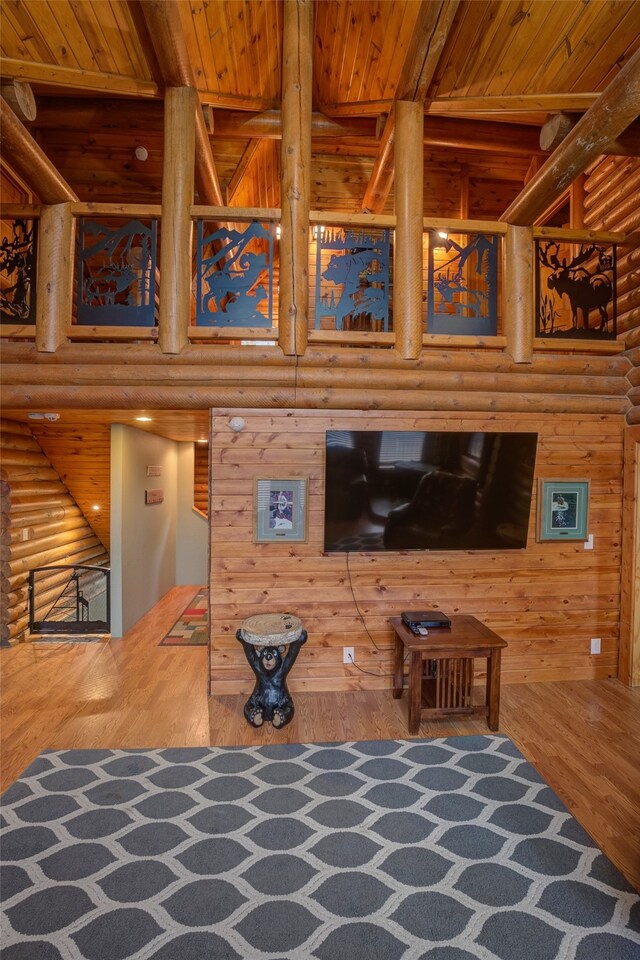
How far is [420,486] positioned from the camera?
379 cm

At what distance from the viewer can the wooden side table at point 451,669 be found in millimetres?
3203

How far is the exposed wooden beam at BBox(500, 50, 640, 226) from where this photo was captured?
2.45 meters

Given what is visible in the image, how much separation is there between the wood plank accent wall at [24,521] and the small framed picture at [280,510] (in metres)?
2.83

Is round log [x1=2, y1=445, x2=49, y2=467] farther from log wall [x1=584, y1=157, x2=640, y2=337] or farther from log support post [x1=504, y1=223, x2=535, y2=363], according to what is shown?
log wall [x1=584, y1=157, x2=640, y2=337]

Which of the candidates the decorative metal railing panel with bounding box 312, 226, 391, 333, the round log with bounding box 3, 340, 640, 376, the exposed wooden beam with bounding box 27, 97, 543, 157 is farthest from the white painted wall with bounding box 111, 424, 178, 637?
the exposed wooden beam with bounding box 27, 97, 543, 157

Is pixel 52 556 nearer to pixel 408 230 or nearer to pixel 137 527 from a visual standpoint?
pixel 137 527

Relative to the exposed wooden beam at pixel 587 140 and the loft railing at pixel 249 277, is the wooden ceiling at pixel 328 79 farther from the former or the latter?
the exposed wooden beam at pixel 587 140

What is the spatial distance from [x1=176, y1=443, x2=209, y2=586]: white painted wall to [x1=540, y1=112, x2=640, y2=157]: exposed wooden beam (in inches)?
221

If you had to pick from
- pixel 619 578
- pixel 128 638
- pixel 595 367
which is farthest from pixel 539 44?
pixel 128 638

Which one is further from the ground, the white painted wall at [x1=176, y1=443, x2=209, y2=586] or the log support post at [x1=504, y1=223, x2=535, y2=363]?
the log support post at [x1=504, y1=223, x2=535, y2=363]

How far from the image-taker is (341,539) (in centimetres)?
380

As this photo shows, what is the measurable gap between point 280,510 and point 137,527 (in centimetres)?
244

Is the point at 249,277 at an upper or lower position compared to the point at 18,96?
lower

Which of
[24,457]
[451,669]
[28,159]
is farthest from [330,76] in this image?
[451,669]
